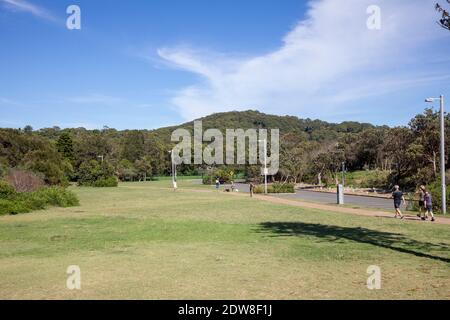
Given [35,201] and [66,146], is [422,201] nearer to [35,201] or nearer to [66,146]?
[35,201]

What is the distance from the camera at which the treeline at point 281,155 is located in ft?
140

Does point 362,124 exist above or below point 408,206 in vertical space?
above

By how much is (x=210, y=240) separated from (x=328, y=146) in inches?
2115

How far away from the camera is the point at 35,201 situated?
1073 inches

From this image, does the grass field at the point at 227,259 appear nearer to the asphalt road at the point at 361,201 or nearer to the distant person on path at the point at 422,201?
the distant person on path at the point at 422,201

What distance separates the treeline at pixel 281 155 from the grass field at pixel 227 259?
23.6 metres

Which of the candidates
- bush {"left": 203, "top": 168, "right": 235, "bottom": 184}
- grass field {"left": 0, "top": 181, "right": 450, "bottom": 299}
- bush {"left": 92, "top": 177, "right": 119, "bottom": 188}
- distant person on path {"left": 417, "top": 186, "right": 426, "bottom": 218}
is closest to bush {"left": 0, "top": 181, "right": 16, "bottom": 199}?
grass field {"left": 0, "top": 181, "right": 450, "bottom": 299}

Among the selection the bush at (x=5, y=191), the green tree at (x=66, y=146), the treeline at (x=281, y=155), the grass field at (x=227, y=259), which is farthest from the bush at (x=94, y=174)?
the grass field at (x=227, y=259)

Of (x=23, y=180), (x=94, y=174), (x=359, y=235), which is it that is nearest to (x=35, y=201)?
(x=23, y=180)

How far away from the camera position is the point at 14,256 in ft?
38.2

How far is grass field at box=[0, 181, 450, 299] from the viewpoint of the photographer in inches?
301

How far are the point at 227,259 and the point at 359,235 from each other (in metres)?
5.90

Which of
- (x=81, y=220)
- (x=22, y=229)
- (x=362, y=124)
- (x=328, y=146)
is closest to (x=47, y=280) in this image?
(x=22, y=229)
